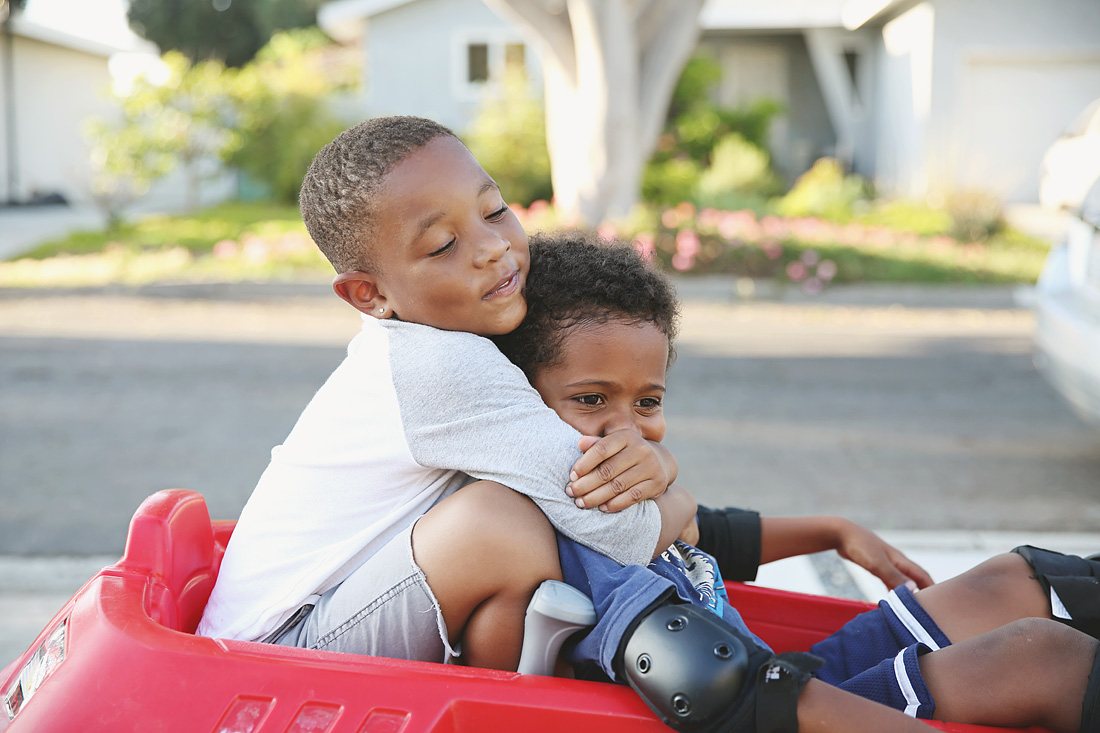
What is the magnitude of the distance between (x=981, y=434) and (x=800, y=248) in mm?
5844

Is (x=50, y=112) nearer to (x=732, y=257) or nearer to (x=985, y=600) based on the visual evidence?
(x=732, y=257)

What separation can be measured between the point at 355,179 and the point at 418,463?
1.54 ft

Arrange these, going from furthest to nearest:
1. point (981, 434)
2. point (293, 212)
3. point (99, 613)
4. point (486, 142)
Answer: point (293, 212), point (486, 142), point (981, 434), point (99, 613)

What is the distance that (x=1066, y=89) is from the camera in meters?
17.7

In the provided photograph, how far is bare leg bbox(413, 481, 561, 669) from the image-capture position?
5.26 ft

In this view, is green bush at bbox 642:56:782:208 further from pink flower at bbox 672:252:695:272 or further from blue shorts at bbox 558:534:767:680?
blue shorts at bbox 558:534:767:680

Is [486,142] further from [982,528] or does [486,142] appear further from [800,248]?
[982,528]

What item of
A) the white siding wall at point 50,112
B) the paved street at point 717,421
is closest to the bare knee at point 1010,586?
the paved street at point 717,421

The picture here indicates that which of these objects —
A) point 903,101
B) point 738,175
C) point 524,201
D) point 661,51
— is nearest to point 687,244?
point 661,51

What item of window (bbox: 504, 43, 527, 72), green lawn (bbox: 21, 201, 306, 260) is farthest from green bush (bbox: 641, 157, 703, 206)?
green lawn (bbox: 21, 201, 306, 260)

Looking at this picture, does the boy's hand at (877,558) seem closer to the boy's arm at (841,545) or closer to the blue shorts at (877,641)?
the boy's arm at (841,545)

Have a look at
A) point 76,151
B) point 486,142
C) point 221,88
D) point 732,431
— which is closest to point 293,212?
point 221,88

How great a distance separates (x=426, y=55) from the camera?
21344 millimetres

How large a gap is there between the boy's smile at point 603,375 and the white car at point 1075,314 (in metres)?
2.95
